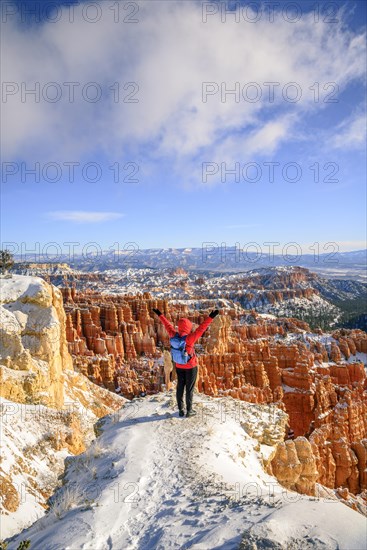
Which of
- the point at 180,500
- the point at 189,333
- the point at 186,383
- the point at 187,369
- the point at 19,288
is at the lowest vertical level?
the point at 180,500

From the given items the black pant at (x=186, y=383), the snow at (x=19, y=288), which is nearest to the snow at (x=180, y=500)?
the black pant at (x=186, y=383)

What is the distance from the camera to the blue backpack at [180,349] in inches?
262

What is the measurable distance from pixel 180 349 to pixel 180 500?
2.84m

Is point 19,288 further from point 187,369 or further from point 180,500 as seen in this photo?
point 180,500

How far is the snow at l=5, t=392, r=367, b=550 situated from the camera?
10.3 feet

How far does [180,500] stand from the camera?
13.5 ft

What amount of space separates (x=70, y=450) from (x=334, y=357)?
4516 centimetres

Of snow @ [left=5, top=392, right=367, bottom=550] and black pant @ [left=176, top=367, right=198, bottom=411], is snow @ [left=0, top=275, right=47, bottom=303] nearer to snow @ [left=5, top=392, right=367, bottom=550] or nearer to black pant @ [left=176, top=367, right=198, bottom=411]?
snow @ [left=5, top=392, right=367, bottom=550]

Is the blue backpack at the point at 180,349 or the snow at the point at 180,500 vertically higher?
the blue backpack at the point at 180,349

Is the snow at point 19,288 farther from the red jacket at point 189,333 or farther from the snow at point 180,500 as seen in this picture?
the red jacket at point 189,333

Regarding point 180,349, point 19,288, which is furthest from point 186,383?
point 19,288

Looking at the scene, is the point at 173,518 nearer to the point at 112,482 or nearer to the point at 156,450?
the point at 112,482

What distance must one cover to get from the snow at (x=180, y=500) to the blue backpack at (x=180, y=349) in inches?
42.1

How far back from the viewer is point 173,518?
12.3ft
